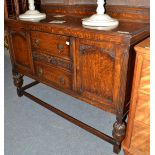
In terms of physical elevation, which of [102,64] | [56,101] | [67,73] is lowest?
[56,101]

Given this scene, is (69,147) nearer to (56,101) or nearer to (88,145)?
(88,145)

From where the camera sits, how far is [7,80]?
11.1 ft

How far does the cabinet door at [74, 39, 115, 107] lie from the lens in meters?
1.60

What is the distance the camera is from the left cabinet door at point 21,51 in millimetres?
2268

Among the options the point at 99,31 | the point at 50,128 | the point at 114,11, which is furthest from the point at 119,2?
Result: the point at 50,128

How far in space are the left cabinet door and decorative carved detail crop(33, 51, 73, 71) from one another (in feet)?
0.43

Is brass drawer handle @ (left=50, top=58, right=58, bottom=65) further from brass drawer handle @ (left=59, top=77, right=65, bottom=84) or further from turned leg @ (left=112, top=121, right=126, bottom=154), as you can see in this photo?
turned leg @ (left=112, top=121, right=126, bottom=154)

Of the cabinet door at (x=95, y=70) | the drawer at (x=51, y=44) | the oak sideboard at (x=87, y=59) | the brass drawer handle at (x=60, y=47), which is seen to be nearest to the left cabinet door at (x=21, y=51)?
the oak sideboard at (x=87, y=59)

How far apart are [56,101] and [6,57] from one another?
2.16m

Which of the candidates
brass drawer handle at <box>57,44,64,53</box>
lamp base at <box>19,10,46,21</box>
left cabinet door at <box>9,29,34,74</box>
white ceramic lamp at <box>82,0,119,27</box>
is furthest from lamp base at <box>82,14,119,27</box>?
left cabinet door at <box>9,29,34,74</box>

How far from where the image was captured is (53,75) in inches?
85.3

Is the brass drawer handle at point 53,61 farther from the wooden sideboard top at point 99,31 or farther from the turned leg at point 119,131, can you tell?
the turned leg at point 119,131

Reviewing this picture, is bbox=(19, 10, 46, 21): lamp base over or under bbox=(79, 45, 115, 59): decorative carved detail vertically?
over

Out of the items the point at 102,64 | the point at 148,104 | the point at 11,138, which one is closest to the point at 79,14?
the point at 102,64
